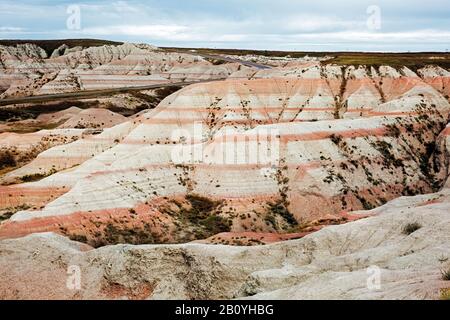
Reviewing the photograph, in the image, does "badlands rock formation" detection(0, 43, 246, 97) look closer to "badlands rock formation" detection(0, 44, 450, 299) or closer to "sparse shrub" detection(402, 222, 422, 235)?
"badlands rock formation" detection(0, 44, 450, 299)

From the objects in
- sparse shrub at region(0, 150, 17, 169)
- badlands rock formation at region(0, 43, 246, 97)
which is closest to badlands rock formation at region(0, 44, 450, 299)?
sparse shrub at region(0, 150, 17, 169)

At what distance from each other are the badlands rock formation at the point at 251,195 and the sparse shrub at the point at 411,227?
0.08 meters

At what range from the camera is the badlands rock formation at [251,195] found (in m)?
28.9

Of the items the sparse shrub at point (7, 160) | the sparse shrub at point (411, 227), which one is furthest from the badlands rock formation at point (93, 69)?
the sparse shrub at point (411, 227)

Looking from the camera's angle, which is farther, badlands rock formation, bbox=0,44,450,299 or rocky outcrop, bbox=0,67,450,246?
rocky outcrop, bbox=0,67,450,246

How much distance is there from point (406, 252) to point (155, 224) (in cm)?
2843

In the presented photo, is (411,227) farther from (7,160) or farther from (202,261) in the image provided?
(7,160)

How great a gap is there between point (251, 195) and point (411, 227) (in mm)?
27169

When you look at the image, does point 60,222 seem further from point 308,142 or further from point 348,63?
point 348,63

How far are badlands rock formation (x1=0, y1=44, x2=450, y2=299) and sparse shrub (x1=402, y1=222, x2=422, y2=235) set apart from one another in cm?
8

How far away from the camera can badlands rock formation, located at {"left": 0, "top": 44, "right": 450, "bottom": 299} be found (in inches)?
1139

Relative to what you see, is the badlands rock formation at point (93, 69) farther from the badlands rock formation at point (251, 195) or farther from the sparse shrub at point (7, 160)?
the sparse shrub at point (7, 160)

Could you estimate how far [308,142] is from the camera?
63719 mm

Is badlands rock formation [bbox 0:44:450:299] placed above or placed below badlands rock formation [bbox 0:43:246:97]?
below
